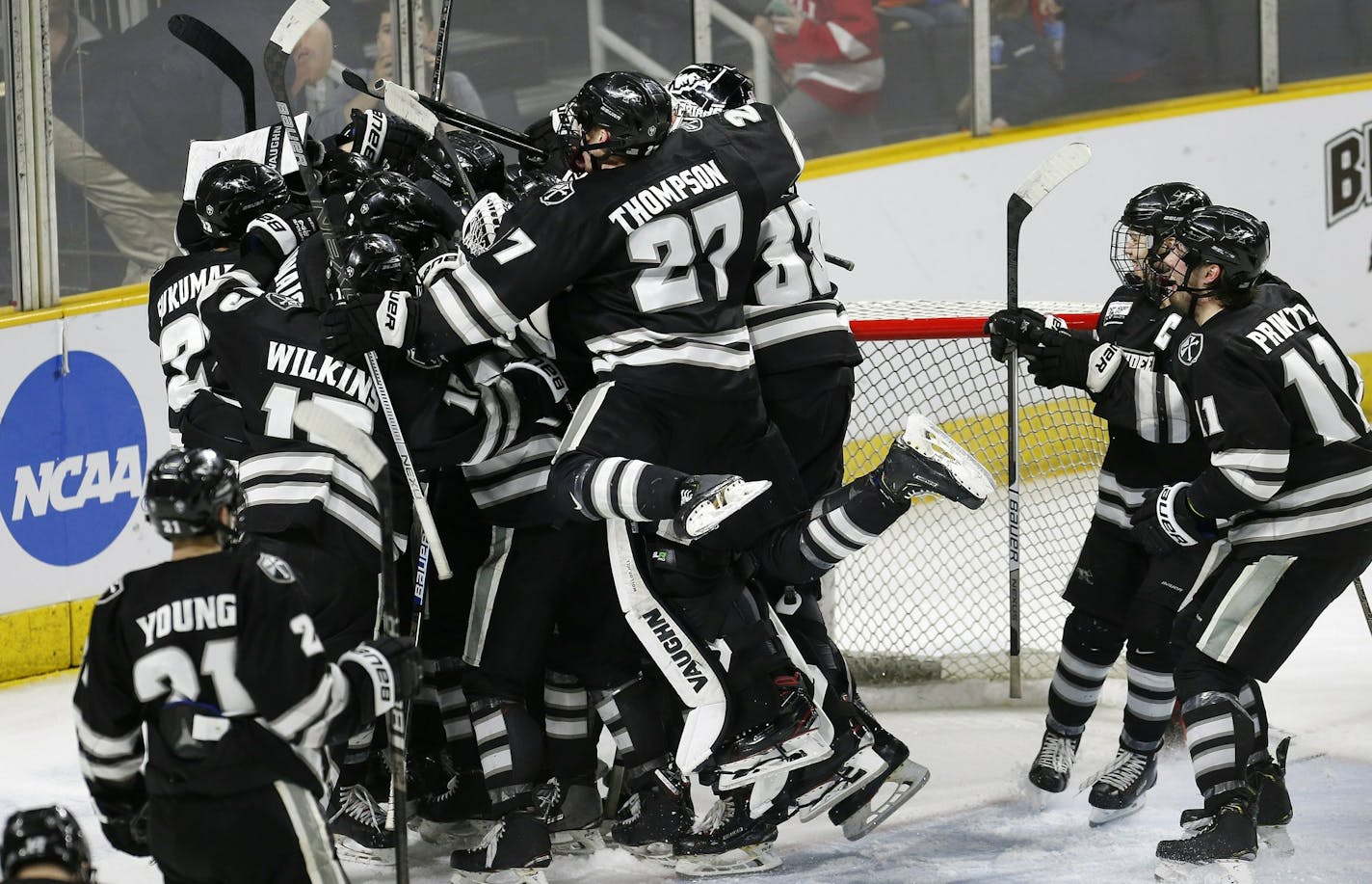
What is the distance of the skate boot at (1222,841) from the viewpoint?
10.7 feet

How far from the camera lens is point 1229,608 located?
3.29m

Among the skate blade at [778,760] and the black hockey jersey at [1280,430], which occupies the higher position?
the black hockey jersey at [1280,430]

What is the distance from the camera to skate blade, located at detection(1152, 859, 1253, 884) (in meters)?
3.24

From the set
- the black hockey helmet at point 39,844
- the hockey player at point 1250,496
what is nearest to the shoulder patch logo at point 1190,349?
the hockey player at point 1250,496

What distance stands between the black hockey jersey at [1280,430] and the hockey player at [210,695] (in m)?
1.65

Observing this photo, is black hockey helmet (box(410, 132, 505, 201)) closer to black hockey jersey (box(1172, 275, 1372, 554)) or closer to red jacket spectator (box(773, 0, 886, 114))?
black hockey jersey (box(1172, 275, 1372, 554))

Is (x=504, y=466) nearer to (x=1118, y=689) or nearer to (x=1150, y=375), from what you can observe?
(x=1150, y=375)

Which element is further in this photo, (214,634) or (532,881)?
(532,881)

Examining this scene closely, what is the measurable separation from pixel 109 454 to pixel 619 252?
2164 mm

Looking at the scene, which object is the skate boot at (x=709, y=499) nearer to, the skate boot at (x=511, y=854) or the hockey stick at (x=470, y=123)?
the skate boot at (x=511, y=854)

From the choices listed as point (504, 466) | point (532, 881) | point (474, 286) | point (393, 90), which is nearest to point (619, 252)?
point (474, 286)

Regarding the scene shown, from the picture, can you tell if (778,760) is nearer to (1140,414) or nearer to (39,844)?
(1140,414)

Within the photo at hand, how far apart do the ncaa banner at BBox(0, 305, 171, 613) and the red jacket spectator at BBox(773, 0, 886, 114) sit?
2.48 metres

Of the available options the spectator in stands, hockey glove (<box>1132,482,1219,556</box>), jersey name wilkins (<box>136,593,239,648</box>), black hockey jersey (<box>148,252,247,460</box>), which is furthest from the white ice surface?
the spectator in stands
